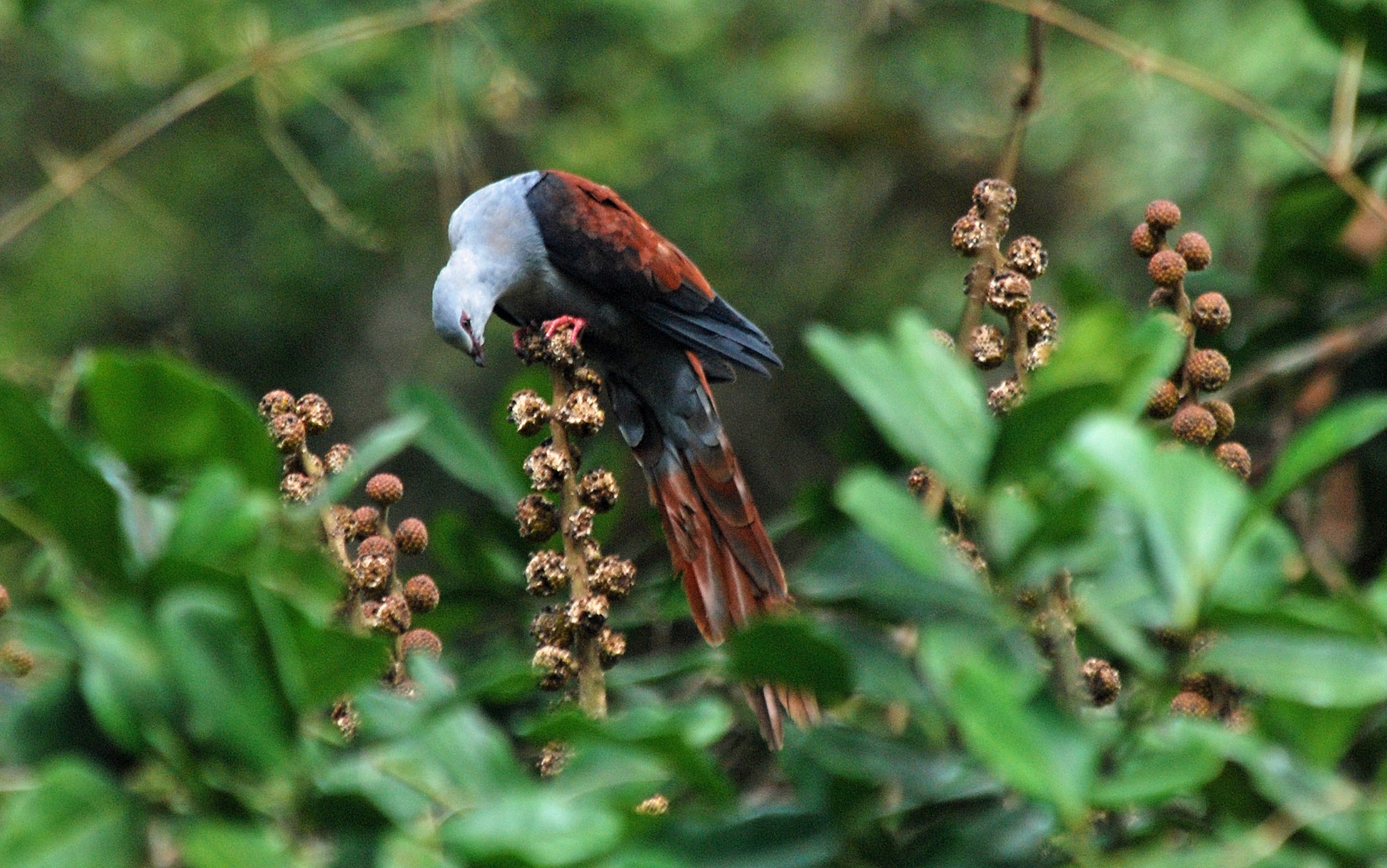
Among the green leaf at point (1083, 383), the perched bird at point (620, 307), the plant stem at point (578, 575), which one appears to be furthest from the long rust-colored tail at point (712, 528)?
the green leaf at point (1083, 383)

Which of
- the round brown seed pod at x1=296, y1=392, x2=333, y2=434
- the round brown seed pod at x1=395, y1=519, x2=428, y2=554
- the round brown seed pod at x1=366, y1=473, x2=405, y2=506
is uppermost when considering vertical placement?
the round brown seed pod at x1=296, y1=392, x2=333, y2=434

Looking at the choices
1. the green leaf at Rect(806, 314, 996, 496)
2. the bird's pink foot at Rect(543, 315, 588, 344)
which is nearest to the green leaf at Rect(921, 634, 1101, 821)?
the green leaf at Rect(806, 314, 996, 496)

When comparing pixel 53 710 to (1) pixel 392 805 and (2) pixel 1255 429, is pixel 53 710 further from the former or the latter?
(2) pixel 1255 429

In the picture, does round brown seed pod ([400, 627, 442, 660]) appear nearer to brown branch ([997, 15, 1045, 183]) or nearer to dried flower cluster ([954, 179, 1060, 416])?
dried flower cluster ([954, 179, 1060, 416])

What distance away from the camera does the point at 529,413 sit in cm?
167

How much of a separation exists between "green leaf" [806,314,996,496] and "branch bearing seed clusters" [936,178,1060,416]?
13.4 inches

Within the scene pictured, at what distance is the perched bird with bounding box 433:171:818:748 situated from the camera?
9.24ft

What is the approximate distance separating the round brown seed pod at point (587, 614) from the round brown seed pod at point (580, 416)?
0.23 meters

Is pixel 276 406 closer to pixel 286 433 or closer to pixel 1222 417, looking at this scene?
pixel 286 433

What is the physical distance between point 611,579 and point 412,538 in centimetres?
24

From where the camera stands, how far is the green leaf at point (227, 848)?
29.6 inches

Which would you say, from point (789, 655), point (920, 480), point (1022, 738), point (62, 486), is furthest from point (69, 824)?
point (920, 480)

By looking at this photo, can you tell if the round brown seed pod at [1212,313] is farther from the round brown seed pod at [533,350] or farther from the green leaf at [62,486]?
the green leaf at [62,486]

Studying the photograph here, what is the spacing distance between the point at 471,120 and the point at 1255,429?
13.3ft
